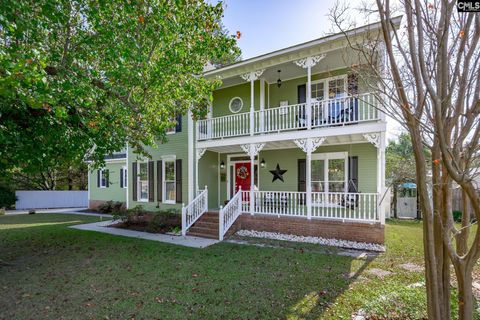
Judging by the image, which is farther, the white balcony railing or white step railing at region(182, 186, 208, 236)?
white step railing at region(182, 186, 208, 236)

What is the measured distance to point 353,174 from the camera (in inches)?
376

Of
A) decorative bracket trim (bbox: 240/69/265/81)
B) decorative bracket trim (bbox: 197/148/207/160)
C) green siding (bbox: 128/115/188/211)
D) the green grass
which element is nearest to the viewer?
the green grass

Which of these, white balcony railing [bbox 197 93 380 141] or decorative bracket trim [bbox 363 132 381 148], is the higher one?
white balcony railing [bbox 197 93 380 141]

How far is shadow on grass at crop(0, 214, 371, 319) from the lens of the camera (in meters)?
3.95

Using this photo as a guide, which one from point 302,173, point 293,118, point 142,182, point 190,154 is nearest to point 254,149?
point 293,118

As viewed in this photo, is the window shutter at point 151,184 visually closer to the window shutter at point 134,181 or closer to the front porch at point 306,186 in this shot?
the window shutter at point 134,181

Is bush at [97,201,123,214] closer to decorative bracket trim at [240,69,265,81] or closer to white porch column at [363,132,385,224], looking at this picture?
decorative bracket trim at [240,69,265,81]

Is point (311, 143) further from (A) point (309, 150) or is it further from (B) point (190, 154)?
(B) point (190, 154)

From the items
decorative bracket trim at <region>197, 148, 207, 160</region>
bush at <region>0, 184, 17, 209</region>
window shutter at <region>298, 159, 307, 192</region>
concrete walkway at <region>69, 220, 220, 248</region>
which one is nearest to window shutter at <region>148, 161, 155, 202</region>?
concrete walkway at <region>69, 220, 220, 248</region>

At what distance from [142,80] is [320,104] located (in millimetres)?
6252

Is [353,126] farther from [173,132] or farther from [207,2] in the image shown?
[173,132]

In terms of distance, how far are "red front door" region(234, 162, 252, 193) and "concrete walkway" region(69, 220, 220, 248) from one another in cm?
374

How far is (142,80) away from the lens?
5980 millimetres

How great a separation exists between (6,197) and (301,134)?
881 inches
